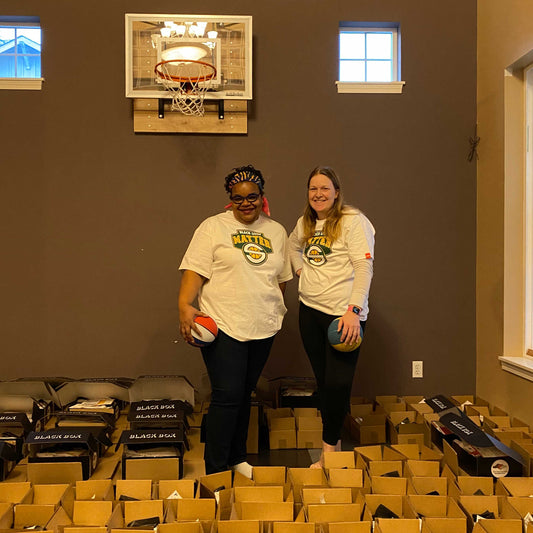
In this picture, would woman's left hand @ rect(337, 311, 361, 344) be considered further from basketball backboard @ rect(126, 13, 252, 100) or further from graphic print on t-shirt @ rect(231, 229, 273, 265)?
basketball backboard @ rect(126, 13, 252, 100)

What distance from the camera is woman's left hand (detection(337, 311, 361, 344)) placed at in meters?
2.67

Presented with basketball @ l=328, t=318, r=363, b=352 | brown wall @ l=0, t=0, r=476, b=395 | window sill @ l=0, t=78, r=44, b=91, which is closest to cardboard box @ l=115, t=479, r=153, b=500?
basketball @ l=328, t=318, r=363, b=352

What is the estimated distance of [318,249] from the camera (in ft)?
9.41

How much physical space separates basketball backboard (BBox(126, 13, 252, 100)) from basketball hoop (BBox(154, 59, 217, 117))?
0.15ft

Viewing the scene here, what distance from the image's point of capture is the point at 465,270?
4121mm

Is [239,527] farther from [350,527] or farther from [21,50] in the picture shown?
[21,50]

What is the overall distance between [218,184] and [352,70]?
127 centimetres

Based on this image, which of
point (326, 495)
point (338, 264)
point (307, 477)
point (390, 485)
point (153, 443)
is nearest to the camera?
point (326, 495)

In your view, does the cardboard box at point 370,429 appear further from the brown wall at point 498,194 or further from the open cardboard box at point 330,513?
the open cardboard box at point 330,513

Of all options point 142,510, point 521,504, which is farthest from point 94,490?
point 521,504

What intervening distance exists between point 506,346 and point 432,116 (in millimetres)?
1632

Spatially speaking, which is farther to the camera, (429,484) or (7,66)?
(7,66)

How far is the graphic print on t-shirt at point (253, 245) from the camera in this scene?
2.65 metres

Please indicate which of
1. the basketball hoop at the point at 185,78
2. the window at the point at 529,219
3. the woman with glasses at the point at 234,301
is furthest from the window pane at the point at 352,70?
the woman with glasses at the point at 234,301
